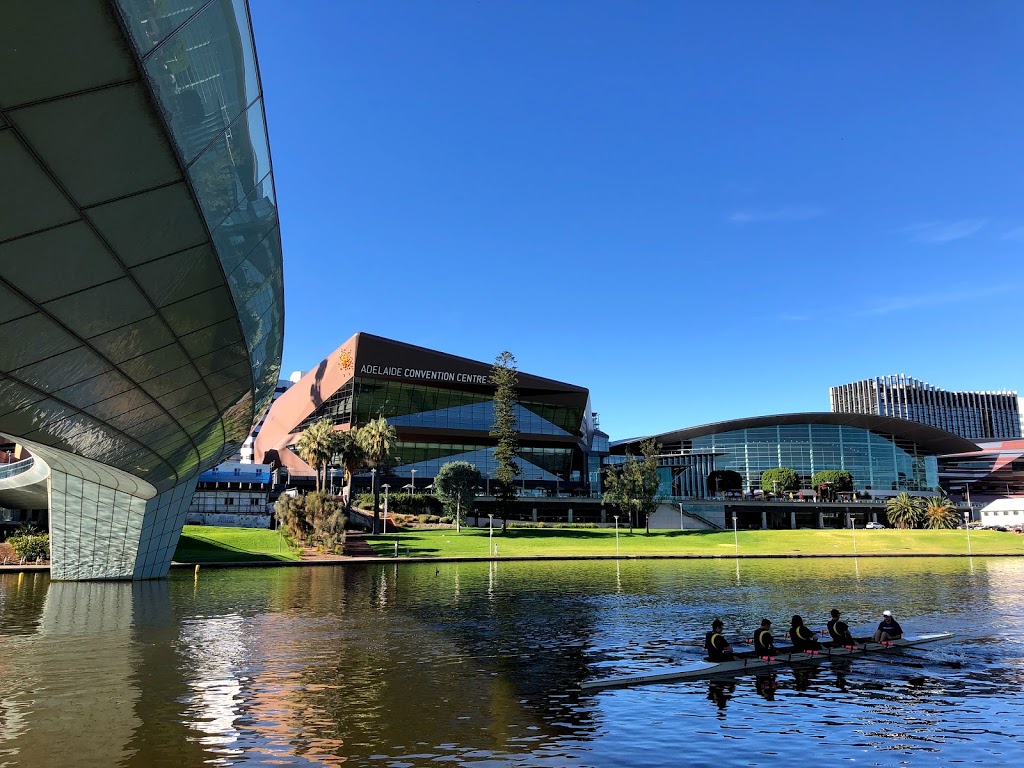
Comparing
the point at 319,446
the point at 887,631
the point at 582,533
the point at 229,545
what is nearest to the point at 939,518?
the point at 582,533

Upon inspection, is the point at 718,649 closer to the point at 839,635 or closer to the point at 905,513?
the point at 839,635

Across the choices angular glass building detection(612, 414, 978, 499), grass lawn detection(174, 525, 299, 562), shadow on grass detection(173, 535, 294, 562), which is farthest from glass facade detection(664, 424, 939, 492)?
shadow on grass detection(173, 535, 294, 562)

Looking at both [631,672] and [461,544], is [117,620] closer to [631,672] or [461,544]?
[631,672]

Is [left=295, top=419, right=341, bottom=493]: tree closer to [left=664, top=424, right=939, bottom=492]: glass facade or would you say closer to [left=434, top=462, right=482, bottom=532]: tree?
[left=434, top=462, right=482, bottom=532]: tree

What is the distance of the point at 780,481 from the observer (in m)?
131

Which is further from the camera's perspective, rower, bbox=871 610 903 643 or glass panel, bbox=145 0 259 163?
rower, bbox=871 610 903 643

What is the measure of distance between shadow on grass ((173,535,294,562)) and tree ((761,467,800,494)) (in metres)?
95.2

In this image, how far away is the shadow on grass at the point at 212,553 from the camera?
59.9 metres

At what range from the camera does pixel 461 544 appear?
76.6 meters

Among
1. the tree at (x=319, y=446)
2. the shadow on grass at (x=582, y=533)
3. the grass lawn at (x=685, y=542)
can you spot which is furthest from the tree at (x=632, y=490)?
the tree at (x=319, y=446)

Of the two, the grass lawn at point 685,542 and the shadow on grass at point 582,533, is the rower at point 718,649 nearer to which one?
the grass lawn at point 685,542

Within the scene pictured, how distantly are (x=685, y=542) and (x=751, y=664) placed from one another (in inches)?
2695

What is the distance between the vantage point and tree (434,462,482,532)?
91000mm

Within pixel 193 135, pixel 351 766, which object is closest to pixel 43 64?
pixel 193 135
